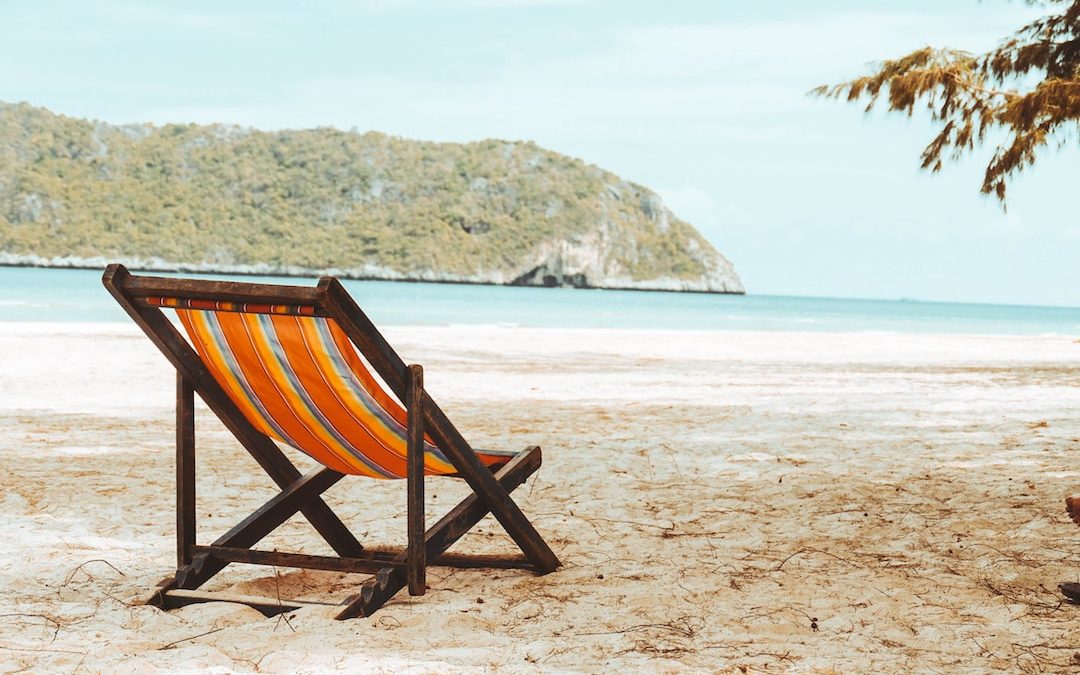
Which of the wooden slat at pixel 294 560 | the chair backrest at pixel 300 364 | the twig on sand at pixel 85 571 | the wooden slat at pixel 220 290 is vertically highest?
the wooden slat at pixel 220 290

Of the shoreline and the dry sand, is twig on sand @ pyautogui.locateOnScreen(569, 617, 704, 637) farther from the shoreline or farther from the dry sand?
the shoreline

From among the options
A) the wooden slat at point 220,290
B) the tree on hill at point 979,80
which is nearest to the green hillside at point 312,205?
the tree on hill at point 979,80

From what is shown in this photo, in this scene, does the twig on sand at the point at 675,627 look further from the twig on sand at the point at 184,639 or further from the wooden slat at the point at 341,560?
the twig on sand at the point at 184,639

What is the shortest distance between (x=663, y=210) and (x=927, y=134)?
361 ft

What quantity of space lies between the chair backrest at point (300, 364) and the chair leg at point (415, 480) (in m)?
0.05

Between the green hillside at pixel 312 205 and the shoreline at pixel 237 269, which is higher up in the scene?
the green hillside at pixel 312 205

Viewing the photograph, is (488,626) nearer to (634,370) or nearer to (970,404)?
(970,404)

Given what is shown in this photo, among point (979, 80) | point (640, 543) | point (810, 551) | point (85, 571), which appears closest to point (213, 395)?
point (85, 571)

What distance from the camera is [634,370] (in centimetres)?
1178

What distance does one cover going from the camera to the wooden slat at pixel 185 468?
293cm

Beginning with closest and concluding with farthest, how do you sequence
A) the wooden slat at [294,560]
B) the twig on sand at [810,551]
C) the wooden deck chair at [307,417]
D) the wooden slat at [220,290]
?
the wooden slat at [220,290]
the wooden deck chair at [307,417]
the wooden slat at [294,560]
the twig on sand at [810,551]

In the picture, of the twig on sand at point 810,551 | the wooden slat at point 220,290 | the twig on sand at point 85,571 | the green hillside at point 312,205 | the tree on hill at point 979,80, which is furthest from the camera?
the green hillside at point 312,205

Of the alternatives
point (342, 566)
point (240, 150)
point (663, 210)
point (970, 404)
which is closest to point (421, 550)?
point (342, 566)

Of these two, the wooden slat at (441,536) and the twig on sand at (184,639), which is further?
the wooden slat at (441,536)
